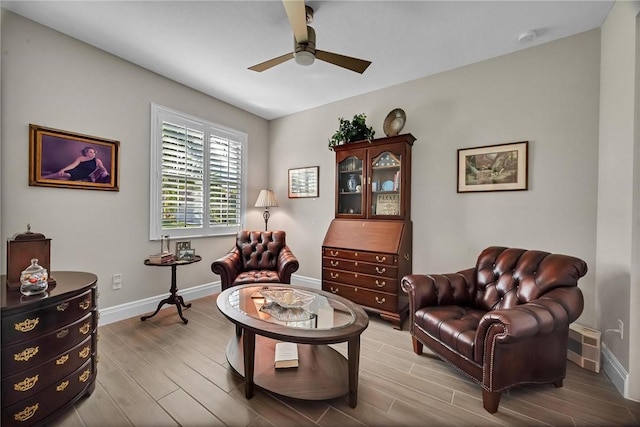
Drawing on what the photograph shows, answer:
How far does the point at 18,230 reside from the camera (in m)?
2.27

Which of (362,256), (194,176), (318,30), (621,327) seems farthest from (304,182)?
(621,327)

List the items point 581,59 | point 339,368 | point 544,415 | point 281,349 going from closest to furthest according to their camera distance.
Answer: point 544,415 → point 339,368 → point 281,349 → point 581,59

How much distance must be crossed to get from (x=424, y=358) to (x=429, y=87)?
290 centimetres

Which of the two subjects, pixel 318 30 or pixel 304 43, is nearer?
pixel 304 43

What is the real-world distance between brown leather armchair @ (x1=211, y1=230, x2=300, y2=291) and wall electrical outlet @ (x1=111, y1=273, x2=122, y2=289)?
0.98 m

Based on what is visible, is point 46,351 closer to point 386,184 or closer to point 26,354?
point 26,354

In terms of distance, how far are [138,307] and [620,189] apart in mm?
4561

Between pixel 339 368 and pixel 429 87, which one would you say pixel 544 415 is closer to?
pixel 339 368

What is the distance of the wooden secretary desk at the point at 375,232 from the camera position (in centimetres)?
294

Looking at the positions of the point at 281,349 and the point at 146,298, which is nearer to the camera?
the point at 281,349

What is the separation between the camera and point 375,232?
315 cm

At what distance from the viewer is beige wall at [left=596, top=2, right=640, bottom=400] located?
176cm

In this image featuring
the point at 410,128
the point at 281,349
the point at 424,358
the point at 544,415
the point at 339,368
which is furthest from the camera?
the point at 410,128

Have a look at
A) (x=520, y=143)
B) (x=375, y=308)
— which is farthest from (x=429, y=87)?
(x=375, y=308)
